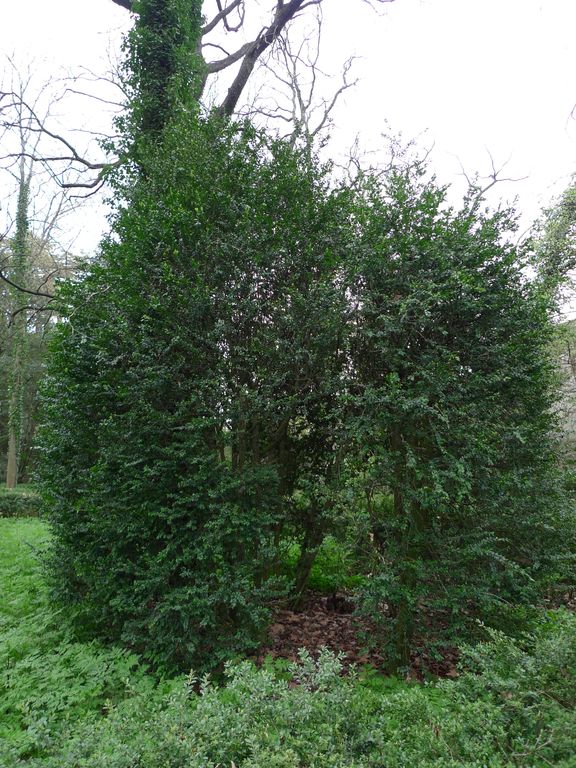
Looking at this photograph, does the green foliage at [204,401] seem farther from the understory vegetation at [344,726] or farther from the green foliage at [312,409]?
the understory vegetation at [344,726]

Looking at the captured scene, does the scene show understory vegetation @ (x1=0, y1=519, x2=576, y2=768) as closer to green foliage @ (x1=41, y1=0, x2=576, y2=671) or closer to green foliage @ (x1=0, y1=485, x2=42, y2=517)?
green foliage @ (x1=41, y1=0, x2=576, y2=671)

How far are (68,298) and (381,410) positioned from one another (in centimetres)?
376

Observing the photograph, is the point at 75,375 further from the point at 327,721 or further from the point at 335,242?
the point at 327,721

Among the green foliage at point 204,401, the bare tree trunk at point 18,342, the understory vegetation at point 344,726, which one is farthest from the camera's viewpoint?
the bare tree trunk at point 18,342

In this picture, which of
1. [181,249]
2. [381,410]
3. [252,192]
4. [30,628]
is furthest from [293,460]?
[30,628]

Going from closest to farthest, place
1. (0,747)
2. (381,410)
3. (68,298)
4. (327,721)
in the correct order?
(327,721) < (0,747) < (381,410) < (68,298)

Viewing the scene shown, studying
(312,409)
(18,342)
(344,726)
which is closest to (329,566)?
(312,409)

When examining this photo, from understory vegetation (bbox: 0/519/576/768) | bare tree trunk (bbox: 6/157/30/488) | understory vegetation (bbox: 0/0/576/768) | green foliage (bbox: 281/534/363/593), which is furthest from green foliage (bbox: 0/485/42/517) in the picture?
understory vegetation (bbox: 0/519/576/768)

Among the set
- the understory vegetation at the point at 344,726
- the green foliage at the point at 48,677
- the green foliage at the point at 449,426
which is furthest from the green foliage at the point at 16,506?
the green foliage at the point at 449,426

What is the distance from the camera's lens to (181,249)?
4.55 meters

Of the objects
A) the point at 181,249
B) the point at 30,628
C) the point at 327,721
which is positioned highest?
the point at 181,249

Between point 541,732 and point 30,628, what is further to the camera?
point 30,628

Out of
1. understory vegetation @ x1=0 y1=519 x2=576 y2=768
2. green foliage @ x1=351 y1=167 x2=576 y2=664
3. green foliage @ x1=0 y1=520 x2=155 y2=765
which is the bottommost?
green foliage @ x1=0 y1=520 x2=155 y2=765

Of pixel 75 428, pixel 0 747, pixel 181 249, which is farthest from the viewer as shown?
pixel 75 428
